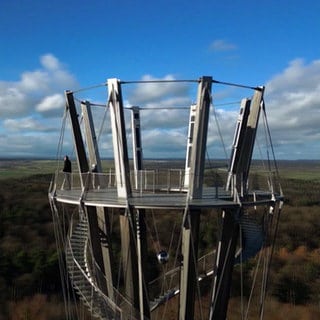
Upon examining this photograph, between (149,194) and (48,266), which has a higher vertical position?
(149,194)

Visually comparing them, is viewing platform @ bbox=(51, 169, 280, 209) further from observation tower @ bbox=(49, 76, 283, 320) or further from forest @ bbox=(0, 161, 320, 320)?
forest @ bbox=(0, 161, 320, 320)

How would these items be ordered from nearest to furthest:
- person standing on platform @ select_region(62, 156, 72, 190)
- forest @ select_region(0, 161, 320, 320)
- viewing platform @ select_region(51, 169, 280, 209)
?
viewing platform @ select_region(51, 169, 280, 209)
person standing on platform @ select_region(62, 156, 72, 190)
forest @ select_region(0, 161, 320, 320)

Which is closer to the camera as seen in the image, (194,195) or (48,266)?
(194,195)

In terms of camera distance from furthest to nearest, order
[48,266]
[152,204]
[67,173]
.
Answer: [48,266] → [67,173] → [152,204]

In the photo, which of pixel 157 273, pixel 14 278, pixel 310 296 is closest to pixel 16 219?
pixel 14 278

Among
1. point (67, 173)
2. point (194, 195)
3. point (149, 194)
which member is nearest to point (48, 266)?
point (67, 173)

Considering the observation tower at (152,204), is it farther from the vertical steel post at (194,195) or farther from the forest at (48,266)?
the forest at (48,266)

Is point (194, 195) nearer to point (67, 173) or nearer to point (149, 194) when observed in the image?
point (149, 194)

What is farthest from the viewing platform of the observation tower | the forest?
the forest

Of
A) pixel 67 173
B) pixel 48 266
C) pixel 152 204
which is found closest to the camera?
pixel 152 204
